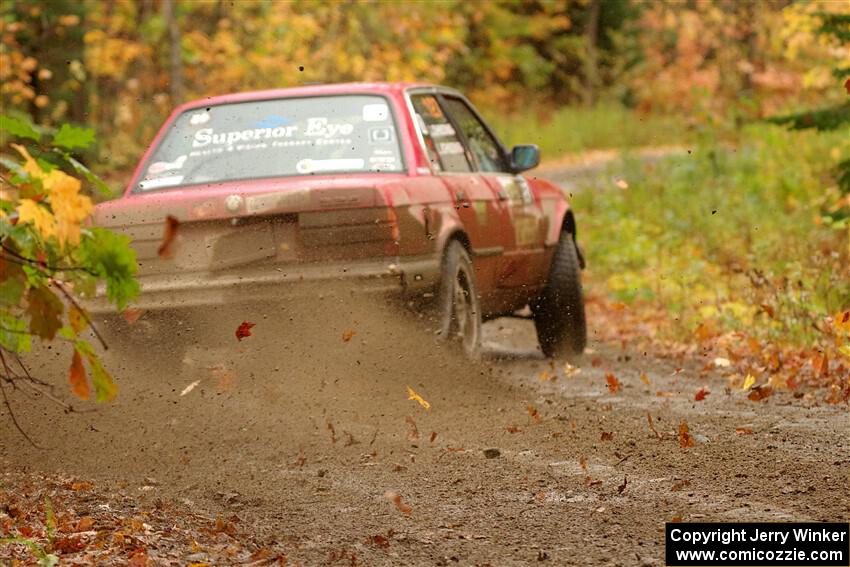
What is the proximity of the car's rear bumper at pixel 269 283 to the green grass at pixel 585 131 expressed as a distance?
81.5ft

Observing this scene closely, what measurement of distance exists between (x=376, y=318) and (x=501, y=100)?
40882 mm

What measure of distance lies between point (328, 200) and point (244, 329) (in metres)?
0.75

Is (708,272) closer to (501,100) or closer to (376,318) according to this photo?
(376,318)

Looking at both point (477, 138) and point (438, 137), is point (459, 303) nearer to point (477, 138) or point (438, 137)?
point (438, 137)

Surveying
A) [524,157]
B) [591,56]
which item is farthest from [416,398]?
[591,56]

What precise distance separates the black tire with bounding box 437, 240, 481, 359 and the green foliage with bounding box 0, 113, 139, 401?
3.27 meters

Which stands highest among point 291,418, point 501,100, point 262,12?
point 291,418

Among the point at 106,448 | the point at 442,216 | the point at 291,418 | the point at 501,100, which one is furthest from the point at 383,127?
the point at 501,100

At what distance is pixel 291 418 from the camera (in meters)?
7.10

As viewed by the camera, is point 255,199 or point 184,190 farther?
point 184,190

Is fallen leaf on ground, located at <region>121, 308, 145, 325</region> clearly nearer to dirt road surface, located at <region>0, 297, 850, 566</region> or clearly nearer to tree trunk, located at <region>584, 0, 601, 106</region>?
dirt road surface, located at <region>0, 297, 850, 566</region>

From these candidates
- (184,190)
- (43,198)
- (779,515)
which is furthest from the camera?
(184,190)

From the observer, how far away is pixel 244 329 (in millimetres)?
7254

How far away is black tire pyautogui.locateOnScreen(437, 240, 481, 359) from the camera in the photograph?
25.0ft
